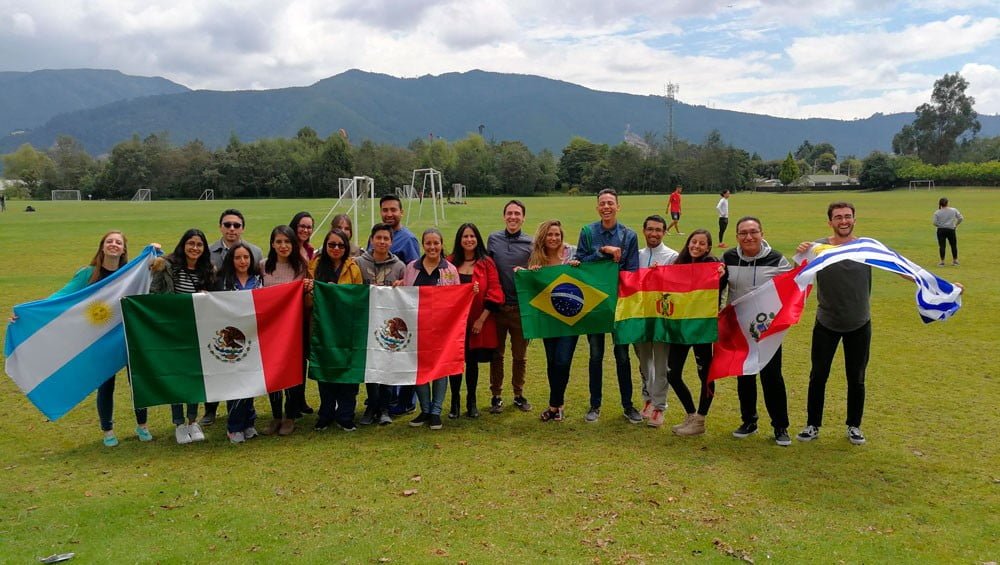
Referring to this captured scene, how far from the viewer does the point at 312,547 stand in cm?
453

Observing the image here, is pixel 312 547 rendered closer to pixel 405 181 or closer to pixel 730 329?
pixel 730 329

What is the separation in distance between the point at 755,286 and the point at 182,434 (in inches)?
227

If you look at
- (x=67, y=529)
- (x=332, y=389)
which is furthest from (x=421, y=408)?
(x=67, y=529)

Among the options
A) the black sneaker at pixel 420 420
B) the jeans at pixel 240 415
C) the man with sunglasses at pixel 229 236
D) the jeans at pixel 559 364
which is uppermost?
the man with sunglasses at pixel 229 236

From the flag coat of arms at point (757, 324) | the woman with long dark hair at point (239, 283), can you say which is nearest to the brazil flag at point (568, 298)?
the flag coat of arms at point (757, 324)

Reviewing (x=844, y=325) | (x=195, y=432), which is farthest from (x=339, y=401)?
(x=844, y=325)

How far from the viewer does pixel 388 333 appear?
22.6 feet

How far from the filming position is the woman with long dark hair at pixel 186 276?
6.51 metres

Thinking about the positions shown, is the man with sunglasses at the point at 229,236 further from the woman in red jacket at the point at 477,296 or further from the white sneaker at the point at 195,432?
the woman in red jacket at the point at 477,296

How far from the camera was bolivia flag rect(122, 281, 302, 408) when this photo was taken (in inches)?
253

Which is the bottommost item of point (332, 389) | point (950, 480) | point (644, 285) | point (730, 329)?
point (950, 480)

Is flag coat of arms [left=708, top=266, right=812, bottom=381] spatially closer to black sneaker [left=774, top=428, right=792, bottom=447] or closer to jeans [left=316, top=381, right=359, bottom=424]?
black sneaker [left=774, top=428, right=792, bottom=447]

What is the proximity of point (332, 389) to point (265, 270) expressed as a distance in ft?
4.60

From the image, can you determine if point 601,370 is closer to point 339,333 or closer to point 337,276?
point 339,333
